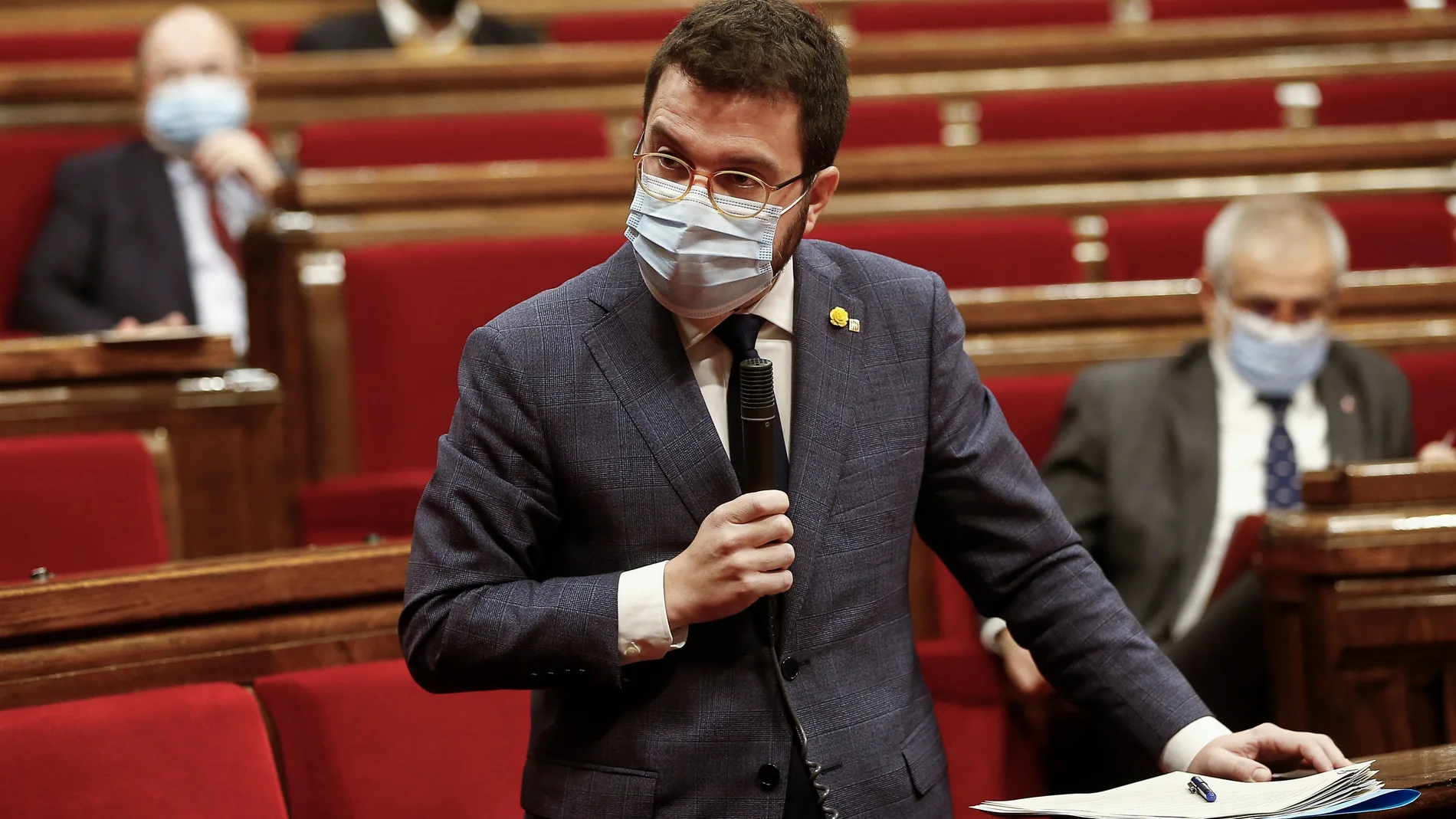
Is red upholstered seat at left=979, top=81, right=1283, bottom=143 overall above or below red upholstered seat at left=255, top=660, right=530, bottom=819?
above

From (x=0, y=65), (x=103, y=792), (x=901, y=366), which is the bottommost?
(x=103, y=792)

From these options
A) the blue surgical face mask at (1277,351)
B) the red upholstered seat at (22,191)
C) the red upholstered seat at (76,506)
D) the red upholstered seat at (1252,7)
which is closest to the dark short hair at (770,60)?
the red upholstered seat at (76,506)

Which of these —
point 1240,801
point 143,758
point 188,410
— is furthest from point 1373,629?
point 188,410

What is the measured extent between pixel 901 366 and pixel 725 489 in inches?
3.1

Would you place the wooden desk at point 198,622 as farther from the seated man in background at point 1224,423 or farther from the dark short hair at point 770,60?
the seated man in background at point 1224,423

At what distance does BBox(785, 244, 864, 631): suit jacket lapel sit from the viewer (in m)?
0.46

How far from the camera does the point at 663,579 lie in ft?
1.42

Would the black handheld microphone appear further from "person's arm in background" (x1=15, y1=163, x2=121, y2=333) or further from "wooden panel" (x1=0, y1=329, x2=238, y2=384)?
"person's arm in background" (x1=15, y1=163, x2=121, y2=333)

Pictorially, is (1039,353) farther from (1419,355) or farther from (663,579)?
(663,579)

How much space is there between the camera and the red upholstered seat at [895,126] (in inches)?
52.9

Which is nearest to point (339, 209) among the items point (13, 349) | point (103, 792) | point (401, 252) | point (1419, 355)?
point (401, 252)

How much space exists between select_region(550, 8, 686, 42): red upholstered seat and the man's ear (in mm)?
1187

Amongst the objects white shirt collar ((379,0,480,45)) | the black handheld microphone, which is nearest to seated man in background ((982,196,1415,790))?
the black handheld microphone

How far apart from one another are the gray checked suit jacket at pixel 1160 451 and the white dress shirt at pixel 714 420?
33cm
